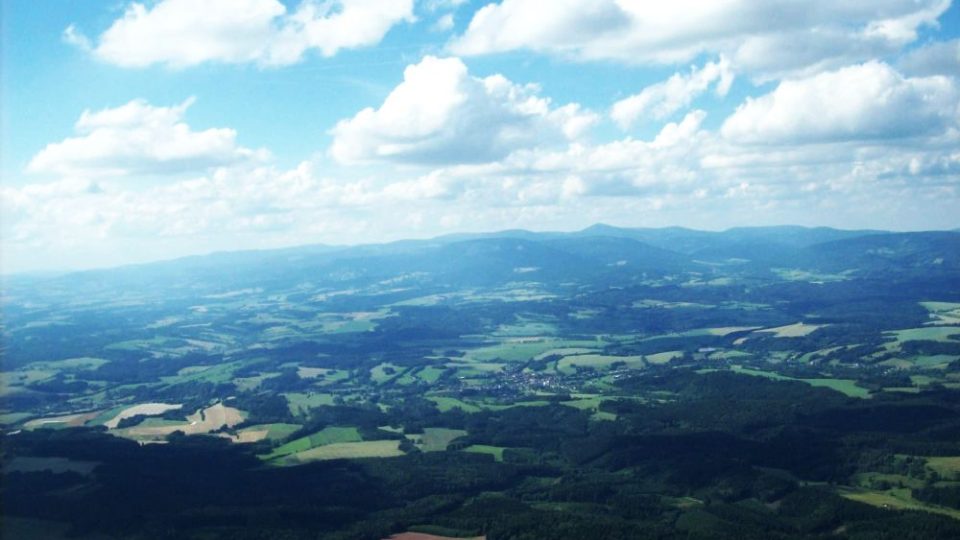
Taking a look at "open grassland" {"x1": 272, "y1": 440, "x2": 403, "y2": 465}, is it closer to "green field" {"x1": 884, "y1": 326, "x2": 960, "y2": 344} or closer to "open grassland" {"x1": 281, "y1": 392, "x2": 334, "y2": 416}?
"open grassland" {"x1": 281, "y1": 392, "x2": 334, "y2": 416}

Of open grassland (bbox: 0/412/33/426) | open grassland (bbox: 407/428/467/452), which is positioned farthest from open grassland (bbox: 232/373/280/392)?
open grassland (bbox: 407/428/467/452)

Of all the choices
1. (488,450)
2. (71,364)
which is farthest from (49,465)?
(71,364)

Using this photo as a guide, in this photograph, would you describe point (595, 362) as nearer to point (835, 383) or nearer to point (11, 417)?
point (835, 383)

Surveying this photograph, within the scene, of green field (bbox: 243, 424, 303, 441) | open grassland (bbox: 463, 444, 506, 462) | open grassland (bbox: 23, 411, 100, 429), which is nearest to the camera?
open grassland (bbox: 463, 444, 506, 462)

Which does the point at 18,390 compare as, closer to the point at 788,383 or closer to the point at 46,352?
the point at 46,352

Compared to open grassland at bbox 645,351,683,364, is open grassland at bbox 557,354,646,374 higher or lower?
higher

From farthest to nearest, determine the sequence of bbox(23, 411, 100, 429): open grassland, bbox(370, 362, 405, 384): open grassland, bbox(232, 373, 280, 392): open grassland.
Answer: bbox(370, 362, 405, 384): open grassland < bbox(232, 373, 280, 392): open grassland < bbox(23, 411, 100, 429): open grassland
